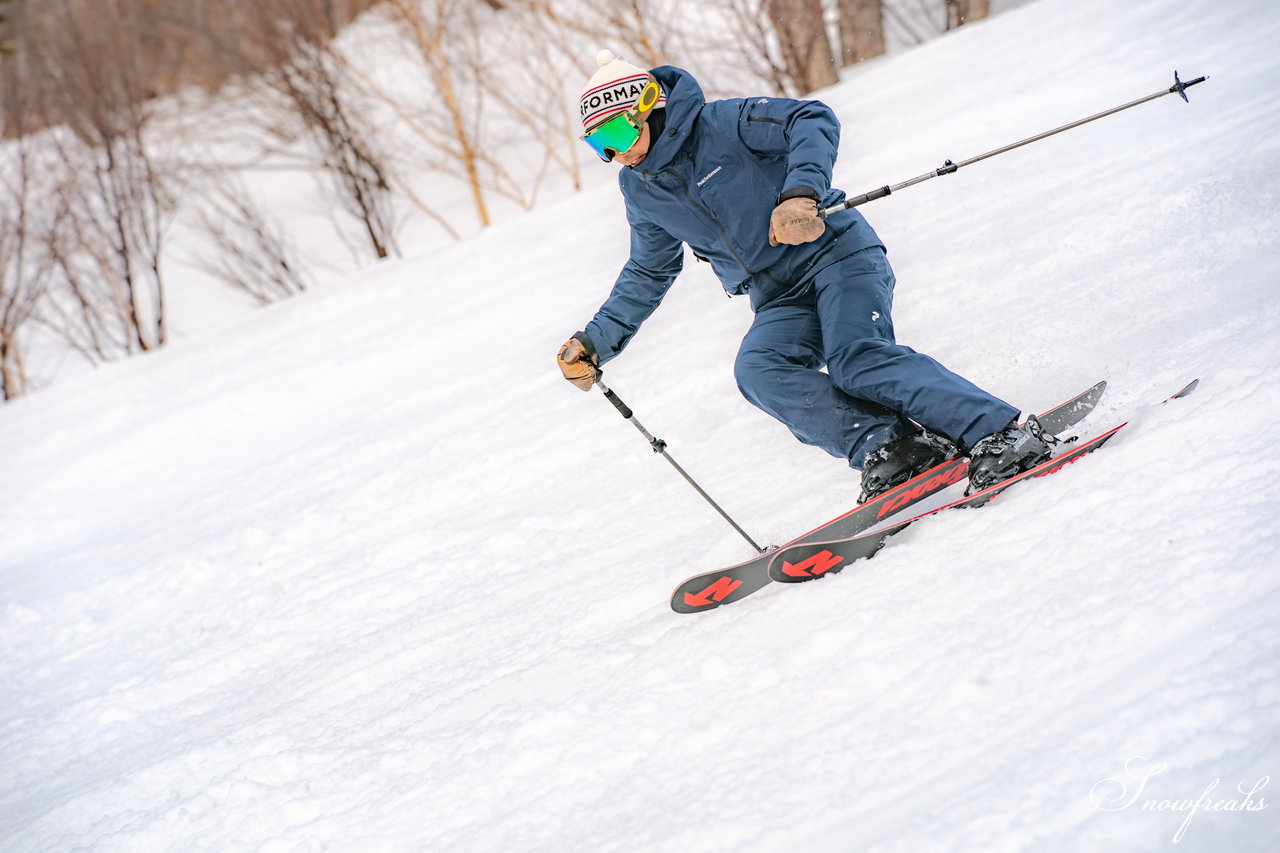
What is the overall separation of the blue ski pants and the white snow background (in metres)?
0.33

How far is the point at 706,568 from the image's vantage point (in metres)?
2.92

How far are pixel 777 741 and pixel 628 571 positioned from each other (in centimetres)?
133

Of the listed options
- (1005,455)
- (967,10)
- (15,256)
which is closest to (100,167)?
(15,256)

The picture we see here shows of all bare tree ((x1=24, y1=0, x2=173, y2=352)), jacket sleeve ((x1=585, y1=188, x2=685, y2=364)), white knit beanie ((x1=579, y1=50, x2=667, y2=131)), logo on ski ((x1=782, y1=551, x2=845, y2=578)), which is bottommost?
logo on ski ((x1=782, y1=551, x2=845, y2=578))

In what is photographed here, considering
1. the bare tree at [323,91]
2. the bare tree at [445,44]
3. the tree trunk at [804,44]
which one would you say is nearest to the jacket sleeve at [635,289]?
the tree trunk at [804,44]

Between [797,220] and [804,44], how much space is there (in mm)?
9088

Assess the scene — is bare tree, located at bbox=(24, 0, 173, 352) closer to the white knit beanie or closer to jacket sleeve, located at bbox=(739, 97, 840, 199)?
the white knit beanie

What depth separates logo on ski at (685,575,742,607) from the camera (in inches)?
99.7

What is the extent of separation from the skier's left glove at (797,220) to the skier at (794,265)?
0.03 meters

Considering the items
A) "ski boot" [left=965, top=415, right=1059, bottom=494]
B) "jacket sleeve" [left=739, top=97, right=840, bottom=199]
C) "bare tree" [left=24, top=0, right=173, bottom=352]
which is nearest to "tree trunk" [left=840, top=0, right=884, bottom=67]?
"bare tree" [left=24, top=0, right=173, bottom=352]

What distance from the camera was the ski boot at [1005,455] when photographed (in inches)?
92.0

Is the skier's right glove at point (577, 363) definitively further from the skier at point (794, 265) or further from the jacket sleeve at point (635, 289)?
the skier at point (794, 265)

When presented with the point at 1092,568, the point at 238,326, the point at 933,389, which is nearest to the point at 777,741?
the point at 1092,568

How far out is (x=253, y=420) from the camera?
6.46 metres
